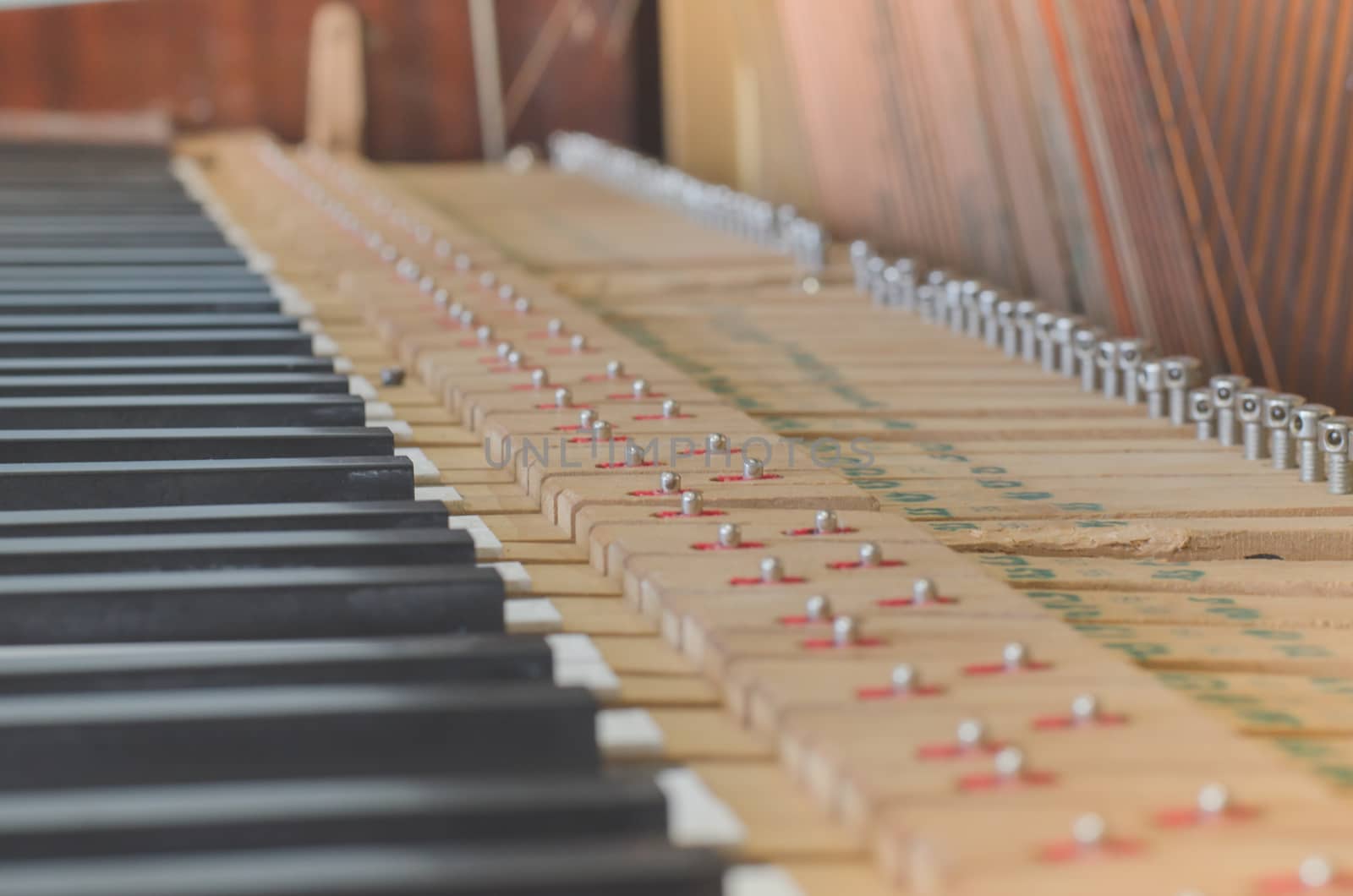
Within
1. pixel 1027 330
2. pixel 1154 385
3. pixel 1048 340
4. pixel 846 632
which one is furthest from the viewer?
pixel 1027 330

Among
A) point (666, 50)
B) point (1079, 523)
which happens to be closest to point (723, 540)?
point (1079, 523)

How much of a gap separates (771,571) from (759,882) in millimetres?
633

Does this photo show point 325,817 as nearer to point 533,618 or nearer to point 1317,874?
point 533,618

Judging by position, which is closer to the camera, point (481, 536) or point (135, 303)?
point (481, 536)

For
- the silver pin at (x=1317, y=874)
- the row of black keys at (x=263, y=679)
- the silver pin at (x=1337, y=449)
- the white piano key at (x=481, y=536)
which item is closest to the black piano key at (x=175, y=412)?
the row of black keys at (x=263, y=679)

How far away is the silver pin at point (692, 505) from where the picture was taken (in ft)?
7.36

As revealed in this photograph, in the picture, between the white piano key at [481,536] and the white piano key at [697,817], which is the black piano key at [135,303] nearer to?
the white piano key at [481,536]

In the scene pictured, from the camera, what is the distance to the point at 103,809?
141cm

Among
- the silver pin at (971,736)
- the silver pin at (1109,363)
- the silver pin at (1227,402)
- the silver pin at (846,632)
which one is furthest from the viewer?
the silver pin at (1109,363)

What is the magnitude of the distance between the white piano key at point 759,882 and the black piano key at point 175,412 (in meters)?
1.64

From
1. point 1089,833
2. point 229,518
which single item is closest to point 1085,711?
point 1089,833

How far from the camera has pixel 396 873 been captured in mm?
1312

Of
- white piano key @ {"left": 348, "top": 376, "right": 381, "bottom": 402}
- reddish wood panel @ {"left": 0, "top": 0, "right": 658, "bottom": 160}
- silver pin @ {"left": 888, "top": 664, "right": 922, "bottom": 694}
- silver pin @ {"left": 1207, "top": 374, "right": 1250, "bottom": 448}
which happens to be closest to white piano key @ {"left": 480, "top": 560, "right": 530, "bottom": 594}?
silver pin @ {"left": 888, "top": 664, "right": 922, "bottom": 694}

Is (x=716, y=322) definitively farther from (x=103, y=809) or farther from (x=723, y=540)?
(x=103, y=809)
